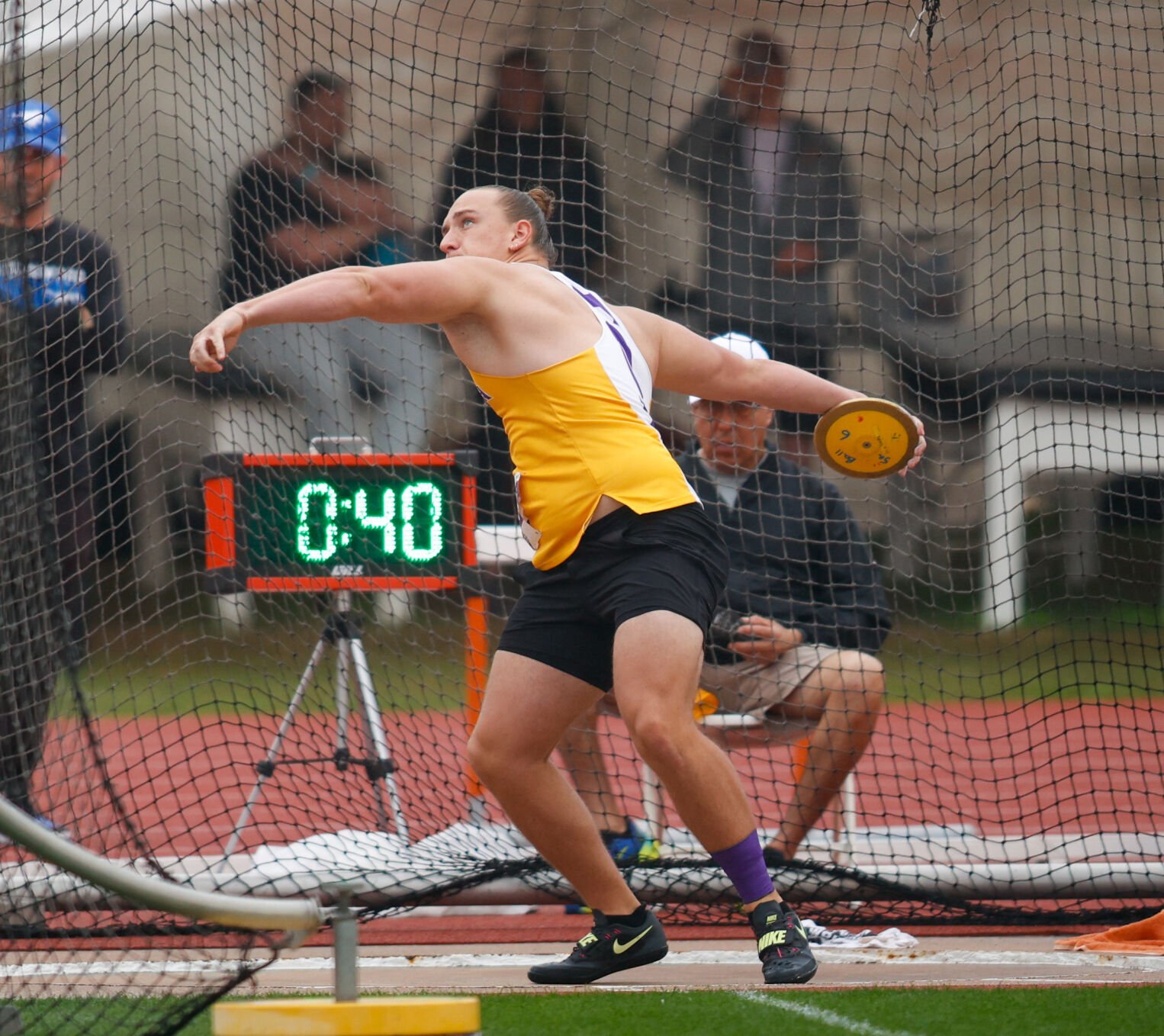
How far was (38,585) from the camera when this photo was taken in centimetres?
513

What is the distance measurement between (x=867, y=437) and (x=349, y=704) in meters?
2.31

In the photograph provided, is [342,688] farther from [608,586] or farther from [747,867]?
[747,867]

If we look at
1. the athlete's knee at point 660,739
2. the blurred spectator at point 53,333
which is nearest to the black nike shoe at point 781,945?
the athlete's knee at point 660,739

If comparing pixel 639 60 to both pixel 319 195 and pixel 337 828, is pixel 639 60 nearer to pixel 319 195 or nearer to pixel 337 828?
pixel 319 195

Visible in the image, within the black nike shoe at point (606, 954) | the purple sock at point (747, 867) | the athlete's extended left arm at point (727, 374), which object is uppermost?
the athlete's extended left arm at point (727, 374)

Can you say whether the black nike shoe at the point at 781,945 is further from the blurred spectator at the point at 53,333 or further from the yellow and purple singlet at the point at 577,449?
the blurred spectator at the point at 53,333

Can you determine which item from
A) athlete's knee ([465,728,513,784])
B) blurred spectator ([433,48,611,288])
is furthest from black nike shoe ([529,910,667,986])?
blurred spectator ([433,48,611,288])

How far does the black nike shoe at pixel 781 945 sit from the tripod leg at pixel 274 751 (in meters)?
1.91

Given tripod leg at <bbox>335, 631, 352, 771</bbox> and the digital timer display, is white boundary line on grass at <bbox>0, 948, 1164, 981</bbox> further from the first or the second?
the digital timer display

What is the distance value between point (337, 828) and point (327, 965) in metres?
1.70

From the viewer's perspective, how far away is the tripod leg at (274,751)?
496 cm

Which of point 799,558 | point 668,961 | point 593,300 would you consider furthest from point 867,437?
point 799,558

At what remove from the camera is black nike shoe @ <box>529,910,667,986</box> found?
149 inches

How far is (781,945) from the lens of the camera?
3586 mm
